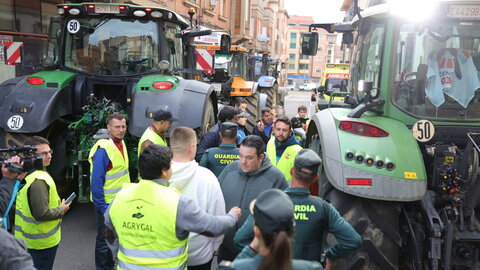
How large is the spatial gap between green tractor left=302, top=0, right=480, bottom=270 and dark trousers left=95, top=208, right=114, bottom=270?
2.02 metres

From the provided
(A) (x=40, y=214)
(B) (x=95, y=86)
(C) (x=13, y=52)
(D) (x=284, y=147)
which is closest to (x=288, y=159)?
(D) (x=284, y=147)

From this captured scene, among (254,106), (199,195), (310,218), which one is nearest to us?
(310,218)

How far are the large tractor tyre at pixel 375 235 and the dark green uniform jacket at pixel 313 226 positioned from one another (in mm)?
585

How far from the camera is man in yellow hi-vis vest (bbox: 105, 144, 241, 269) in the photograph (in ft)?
8.17

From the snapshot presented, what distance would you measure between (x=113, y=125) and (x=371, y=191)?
2.46m

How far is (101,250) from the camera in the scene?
4129mm

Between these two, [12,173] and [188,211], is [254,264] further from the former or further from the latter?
[12,173]

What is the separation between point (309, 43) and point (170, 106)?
1.89 m

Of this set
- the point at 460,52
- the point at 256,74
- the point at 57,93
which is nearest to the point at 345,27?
the point at 460,52

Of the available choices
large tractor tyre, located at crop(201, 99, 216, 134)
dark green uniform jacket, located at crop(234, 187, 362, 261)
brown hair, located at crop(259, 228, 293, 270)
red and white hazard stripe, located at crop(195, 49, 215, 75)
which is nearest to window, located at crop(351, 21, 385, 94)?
dark green uniform jacket, located at crop(234, 187, 362, 261)

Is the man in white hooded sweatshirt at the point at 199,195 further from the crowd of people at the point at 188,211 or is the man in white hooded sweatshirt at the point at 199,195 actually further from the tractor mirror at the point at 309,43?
the tractor mirror at the point at 309,43

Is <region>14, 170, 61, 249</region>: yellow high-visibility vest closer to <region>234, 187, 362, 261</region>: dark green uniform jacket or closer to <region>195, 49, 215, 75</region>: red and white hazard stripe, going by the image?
<region>234, 187, 362, 261</region>: dark green uniform jacket

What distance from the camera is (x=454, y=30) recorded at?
12.0ft

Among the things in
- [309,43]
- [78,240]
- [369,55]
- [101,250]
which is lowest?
[78,240]
